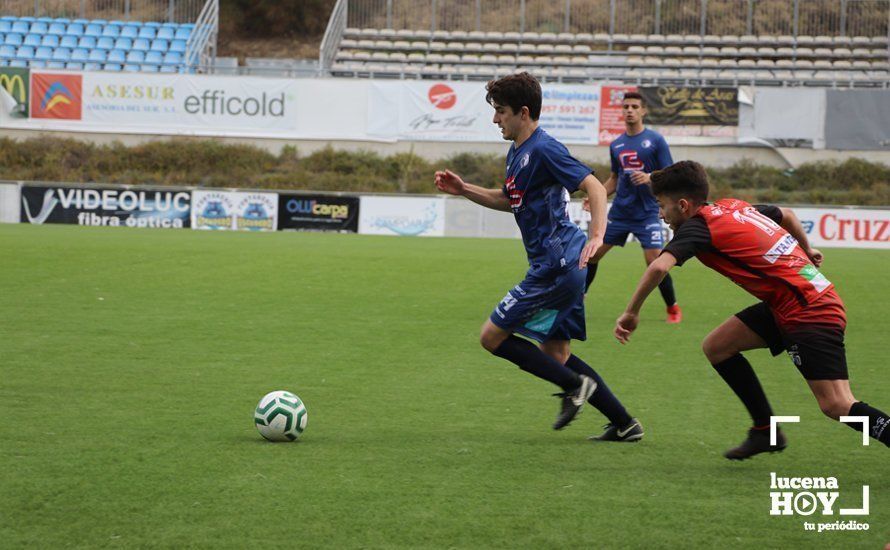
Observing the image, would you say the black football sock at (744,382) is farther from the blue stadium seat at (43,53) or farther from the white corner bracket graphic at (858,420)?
the blue stadium seat at (43,53)

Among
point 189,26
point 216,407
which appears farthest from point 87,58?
point 216,407

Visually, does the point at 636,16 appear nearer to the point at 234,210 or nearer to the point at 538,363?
the point at 234,210

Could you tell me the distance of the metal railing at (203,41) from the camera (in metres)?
35.8

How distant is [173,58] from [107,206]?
11136 millimetres

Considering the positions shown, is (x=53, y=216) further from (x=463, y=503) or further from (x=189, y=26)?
(x=463, y=503)

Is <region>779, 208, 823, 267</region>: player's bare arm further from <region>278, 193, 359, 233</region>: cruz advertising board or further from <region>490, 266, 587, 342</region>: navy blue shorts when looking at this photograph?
<region>278, 193, 359, 233</region>: cruz advertising board

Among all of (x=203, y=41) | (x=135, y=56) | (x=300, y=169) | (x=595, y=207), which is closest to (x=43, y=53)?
(x=135, y=56)

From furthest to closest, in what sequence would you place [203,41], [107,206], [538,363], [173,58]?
[203,41]
[173,58]
[107,206]
[538,363]

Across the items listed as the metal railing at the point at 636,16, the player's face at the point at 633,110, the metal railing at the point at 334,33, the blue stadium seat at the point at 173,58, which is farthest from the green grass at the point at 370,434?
the metal railing at the point at 636,16

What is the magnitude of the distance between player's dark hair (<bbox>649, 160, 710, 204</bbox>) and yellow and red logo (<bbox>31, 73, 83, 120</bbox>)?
1264 inches

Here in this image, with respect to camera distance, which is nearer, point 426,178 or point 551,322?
point 551,322

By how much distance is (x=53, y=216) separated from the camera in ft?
86.6

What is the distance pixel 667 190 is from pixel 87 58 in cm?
3420

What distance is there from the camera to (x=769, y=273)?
4.56 metres
